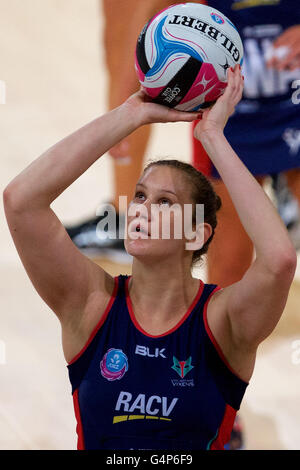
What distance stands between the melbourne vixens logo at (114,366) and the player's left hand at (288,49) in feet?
5.62

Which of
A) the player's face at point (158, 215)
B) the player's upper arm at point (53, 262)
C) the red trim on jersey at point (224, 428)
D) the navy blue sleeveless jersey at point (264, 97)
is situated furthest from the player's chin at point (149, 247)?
the navy blue sleeveless jersey at point (264, 97)

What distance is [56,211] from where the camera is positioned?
4527 millimetres

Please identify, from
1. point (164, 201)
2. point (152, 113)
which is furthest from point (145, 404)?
point (152, 113)

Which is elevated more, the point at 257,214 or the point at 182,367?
the point at 257,214

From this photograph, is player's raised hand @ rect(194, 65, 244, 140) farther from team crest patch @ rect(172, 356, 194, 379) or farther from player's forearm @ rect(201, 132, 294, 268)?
team crest patch @ rect(172, 356, 194, 379)

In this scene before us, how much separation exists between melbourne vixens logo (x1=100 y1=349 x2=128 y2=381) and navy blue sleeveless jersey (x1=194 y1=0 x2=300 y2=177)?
1.59m

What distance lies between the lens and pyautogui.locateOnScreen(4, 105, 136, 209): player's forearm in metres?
1.77

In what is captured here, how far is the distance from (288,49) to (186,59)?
143cm

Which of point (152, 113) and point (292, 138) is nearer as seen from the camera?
point (152, 113)

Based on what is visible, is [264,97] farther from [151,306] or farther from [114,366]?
[114,366]

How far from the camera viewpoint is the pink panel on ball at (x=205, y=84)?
1.88 metres

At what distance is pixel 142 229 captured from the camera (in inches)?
72.7

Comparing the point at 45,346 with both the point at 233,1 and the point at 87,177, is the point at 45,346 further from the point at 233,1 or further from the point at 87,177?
the point at 233,1

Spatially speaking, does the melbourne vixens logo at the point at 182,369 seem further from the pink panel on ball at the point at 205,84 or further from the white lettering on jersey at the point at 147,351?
the pink panel on ball at the point at 205,84
